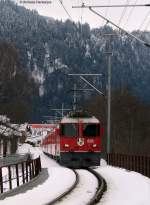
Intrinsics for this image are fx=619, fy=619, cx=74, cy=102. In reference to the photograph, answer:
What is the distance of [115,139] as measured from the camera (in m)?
72.1

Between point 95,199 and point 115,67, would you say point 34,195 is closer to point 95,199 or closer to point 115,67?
point 95,199

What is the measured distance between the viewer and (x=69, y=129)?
3731 cm

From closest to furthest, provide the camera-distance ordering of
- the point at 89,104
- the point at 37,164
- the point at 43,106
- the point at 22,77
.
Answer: the point at 37,164 < the point at 22,77 < the point at 89,104 < the point at 43,106

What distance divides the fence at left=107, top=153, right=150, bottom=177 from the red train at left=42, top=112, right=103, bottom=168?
1.89 meters

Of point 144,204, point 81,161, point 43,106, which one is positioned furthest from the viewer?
point 43,106

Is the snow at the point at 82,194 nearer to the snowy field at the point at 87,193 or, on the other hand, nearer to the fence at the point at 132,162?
the snowy field at the point at 87,193

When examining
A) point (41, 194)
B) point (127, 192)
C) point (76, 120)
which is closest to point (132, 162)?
point (76, 120)

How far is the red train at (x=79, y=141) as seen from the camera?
120 ft

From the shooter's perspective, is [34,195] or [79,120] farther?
[79,120]

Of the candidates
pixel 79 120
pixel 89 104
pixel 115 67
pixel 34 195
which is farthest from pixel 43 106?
pixel 34 195

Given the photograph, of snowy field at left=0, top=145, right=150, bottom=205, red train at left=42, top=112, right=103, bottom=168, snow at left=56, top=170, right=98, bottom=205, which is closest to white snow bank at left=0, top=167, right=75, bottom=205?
snowy field at left=0, top=145, right=150, bottom=205

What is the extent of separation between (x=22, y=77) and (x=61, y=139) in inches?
1348

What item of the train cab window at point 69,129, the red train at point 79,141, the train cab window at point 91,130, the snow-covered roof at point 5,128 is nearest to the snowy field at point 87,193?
the red train at point 79,141

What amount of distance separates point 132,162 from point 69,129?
449cm
